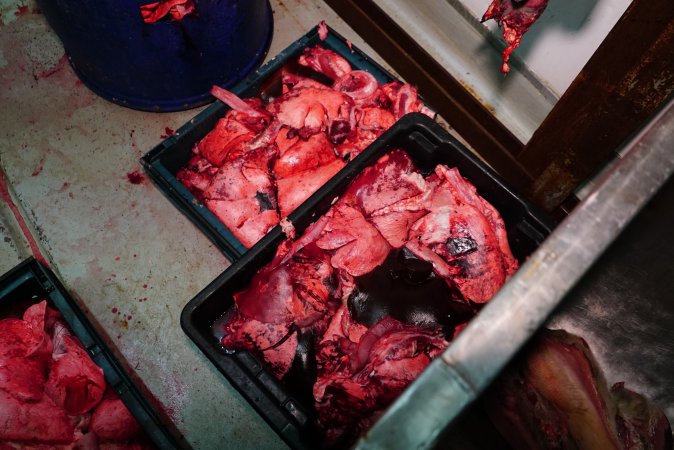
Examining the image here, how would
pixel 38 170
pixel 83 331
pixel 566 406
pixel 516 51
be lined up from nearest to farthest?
pixel 566 406 → pixel 83 331 → pixel 516 51 → pixel 38 170

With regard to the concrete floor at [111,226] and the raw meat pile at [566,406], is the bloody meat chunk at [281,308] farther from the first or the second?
the raw meat pile at [566,406]

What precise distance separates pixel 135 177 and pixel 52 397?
0.95 meters

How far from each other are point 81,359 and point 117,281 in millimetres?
368

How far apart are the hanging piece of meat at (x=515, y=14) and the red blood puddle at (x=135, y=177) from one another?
60.7 inches

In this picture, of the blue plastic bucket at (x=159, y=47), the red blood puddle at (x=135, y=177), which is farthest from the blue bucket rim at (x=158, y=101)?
the red blood puddle at (x=135, y=177)

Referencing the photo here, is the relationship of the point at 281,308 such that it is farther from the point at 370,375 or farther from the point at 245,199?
the point at 245,199

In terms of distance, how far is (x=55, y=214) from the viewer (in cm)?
204

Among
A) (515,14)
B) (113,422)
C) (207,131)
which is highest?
(515,14)

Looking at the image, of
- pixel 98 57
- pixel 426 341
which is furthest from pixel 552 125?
pixel 98 57

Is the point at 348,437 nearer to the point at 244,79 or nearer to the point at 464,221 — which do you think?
the point at 464,221

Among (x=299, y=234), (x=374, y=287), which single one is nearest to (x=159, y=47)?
(x=299, y=234)

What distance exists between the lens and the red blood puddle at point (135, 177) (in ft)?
6.95

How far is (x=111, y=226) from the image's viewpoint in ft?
6.66

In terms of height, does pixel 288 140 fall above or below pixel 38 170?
above
